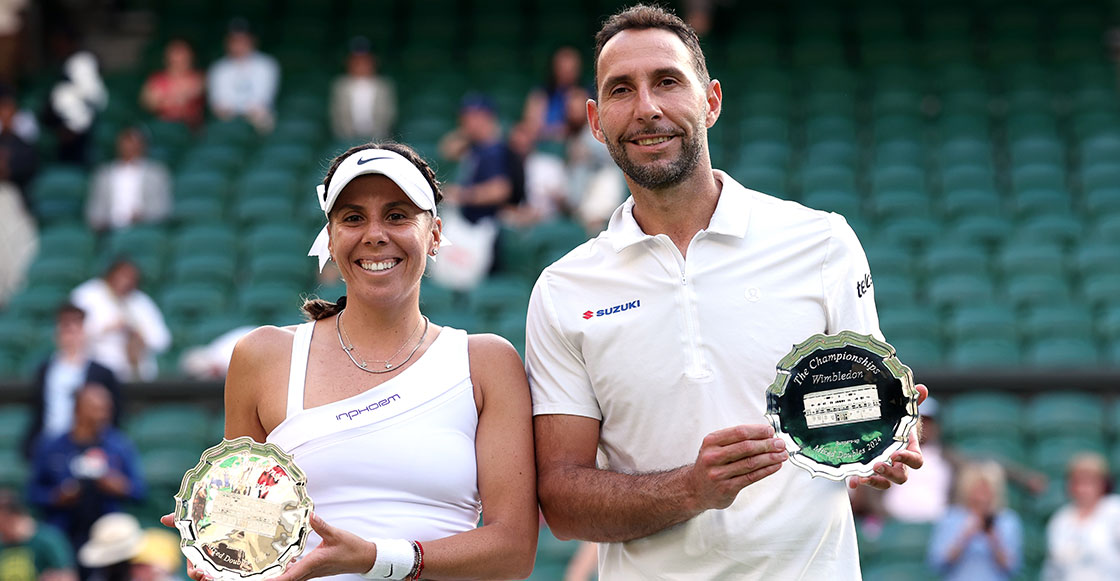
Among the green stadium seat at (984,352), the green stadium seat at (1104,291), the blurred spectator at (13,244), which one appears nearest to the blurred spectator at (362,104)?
the blurred spectator at (13,244)

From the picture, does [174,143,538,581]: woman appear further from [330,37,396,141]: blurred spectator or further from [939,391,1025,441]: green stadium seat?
[330,37,396,141]: blurred spectator

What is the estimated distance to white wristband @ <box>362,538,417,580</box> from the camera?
2717mm

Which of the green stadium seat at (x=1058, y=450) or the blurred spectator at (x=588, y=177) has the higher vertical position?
the blurred spectator at (x=588, y=177)

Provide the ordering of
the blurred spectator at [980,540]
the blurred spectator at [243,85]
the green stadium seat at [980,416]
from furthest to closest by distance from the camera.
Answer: the blurred spectator at [243,85] → the green stadium seat at [980,416] → the blurred spectator at [980,540]

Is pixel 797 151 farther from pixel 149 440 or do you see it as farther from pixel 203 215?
pixel 149 440

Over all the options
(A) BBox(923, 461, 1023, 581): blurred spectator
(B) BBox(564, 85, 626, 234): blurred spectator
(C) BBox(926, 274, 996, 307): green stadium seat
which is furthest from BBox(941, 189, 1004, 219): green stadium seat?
(A) BBox(923, 461, 1023, 581): blurred spectator

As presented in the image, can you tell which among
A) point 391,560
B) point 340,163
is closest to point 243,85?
point 340,163

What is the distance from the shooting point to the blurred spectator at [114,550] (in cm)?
690

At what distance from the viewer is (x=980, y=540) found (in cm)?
695

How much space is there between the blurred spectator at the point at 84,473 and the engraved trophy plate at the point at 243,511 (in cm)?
478

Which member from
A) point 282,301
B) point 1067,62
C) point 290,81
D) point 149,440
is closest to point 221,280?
point 282,301

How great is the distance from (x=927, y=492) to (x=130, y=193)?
597cm

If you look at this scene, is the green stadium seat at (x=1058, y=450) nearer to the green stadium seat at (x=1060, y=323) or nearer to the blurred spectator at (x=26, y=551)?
the green stadium seat at (x=1060, y=323)

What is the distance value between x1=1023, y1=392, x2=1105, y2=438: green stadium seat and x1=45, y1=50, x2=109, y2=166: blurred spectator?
276 inches
